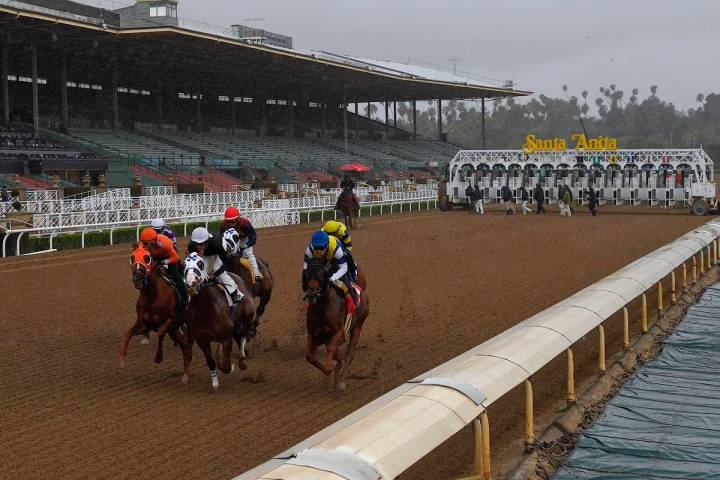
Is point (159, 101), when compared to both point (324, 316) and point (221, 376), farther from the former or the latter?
point (324, 316)

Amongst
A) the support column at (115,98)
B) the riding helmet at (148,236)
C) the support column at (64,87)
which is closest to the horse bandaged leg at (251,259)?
the riding helmet at (148,236)

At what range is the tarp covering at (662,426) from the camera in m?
5.59

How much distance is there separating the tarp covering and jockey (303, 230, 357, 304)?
7.41ft

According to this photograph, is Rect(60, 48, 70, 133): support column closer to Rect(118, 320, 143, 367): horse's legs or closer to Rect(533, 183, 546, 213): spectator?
Rect(533, 183, 546, 213): spectator

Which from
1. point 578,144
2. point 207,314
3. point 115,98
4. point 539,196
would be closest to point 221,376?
point 207,314

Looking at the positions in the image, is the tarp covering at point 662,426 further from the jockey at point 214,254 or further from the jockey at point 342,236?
the jockey at point 214,254

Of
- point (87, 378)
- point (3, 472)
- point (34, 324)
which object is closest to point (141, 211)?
point (34, 324)

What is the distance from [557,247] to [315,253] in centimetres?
1378

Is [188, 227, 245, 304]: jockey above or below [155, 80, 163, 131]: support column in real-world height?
below

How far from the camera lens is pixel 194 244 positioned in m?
7.69

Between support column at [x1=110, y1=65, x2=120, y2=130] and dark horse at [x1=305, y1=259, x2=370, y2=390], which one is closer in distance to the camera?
dark horse at [x1=305, y1=259, x2=370, y2=390]

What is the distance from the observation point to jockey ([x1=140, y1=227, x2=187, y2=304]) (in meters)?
8.46

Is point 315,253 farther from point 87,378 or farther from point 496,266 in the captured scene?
point 496,266

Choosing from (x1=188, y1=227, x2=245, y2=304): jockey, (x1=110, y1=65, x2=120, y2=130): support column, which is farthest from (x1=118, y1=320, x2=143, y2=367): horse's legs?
(x1=110, y1=65, x2=120, y2=130): support column
